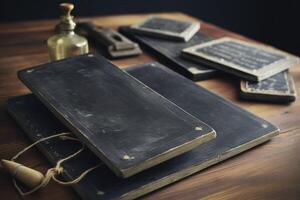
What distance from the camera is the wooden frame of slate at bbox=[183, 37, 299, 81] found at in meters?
0.99

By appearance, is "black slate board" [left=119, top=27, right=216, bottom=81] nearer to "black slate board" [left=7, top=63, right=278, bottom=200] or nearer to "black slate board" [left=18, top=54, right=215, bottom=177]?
"black slate board" [left=7, top=63, right=278, bottom=200]

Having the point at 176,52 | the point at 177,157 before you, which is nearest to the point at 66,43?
the point at 176,52

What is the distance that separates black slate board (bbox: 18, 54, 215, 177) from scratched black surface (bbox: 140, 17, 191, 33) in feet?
1.50

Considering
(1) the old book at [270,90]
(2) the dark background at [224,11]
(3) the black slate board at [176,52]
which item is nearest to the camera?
(1) the old book at [270,90]

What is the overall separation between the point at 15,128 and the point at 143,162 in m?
0.31

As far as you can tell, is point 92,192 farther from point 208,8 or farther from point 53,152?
point 208,8

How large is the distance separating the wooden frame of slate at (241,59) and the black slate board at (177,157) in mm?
131

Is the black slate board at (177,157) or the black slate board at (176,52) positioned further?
the black slate board at (176,52)

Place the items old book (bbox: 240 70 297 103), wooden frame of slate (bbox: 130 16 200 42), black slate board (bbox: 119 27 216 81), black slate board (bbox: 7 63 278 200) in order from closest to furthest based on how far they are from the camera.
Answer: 1. black slate board (bbox: 7 63 278 200)
2. old book (bbox: 240 70 297 103)
3. black slate board (bbox: 119 27 216 81)
4. wooden frame of slate (bbox: 130 16 200 42)

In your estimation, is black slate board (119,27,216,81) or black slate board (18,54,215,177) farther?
black slate board (119,27,216,81)

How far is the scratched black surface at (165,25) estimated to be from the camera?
1.28 m

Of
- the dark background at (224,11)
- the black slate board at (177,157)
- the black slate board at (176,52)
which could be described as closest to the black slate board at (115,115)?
the black slate board at (177,157)

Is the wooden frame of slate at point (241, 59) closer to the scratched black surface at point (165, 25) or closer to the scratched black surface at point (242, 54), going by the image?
the scratched black surface at point (242, 54)

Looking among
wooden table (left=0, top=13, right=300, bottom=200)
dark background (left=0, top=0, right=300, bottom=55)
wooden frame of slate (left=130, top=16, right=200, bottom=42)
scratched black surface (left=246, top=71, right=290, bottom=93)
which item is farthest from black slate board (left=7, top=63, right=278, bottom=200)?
dark background (left=0, top=0, right=300, bottom=55)
